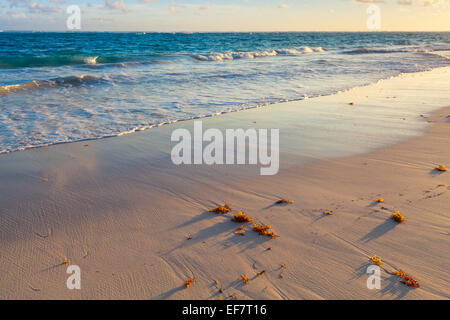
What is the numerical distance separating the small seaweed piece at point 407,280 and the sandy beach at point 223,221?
0.12 feet

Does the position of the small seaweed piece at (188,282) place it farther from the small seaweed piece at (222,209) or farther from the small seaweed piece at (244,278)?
the small seaweed piece at (222,209)

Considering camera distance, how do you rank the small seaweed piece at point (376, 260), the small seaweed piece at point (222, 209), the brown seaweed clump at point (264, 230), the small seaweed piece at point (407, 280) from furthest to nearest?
the small seaweed piece at point (222, 209) → the brown seaweed clump at point (264, 230) → the small seaweed piece at point (376, 260) → the small seaweed piece at point (407, 280)

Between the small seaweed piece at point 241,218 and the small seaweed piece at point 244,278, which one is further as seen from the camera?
the small seaweed piece at point 241,218

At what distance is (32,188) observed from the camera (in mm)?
4559

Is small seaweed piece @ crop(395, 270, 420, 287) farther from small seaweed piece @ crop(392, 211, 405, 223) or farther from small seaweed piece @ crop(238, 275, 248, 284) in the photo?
small seaweed piece @ crop(238, 275, 248, 284)

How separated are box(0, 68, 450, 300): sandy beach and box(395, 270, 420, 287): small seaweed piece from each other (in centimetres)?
4

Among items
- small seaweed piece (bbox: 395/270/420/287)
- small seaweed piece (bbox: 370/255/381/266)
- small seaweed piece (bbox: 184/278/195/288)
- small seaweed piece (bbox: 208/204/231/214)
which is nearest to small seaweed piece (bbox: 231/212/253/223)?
small seaweed piece (bbox: 208/204/231/214)

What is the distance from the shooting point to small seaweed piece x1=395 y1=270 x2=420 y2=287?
2703 mm

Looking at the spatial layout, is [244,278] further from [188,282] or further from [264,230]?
[264,230]

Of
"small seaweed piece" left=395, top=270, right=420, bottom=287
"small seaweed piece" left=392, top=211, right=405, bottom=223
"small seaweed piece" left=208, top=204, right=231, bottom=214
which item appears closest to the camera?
"small seaweed piece" left=395, top=270, right=420, bottom=287

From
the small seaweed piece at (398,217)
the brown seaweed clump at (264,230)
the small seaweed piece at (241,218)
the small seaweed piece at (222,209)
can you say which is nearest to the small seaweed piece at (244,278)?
the brown seaweed clump at (264,230)

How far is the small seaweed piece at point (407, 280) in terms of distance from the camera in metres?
2.70

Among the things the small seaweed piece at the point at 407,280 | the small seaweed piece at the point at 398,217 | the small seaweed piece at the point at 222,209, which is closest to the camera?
the small seaweed piece at the point at 407,280

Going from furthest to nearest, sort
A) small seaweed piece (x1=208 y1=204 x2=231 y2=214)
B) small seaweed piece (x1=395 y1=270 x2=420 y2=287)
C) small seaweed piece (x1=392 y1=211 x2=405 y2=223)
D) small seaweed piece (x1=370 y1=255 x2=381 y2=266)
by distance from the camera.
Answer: small seaweed piece (x1=208 y1=204 x2=231 y2=214) → small seaweed piece (x1=392 y1=211 x2=405 y2=223) → small seaweed piece (x1=370 y1=255 x2=381 y2=266) → small seaweed piece (x1=395 y1=270 x2=420 y2=287)
